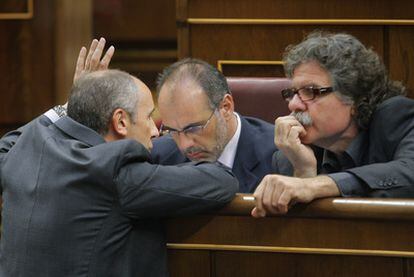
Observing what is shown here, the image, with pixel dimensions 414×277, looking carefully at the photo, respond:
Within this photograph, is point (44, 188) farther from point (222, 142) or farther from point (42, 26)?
point (42, 26)

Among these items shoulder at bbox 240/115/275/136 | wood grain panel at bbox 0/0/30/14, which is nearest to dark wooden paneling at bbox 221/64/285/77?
shoulder at bbox 240/115/275/136

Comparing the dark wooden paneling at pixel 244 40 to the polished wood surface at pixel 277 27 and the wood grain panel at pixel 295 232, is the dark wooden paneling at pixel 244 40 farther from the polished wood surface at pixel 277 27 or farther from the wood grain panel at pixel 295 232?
the wood grain panel at pixel 295 232

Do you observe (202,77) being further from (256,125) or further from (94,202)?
(94,202)

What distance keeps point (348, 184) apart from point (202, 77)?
16.9 inches

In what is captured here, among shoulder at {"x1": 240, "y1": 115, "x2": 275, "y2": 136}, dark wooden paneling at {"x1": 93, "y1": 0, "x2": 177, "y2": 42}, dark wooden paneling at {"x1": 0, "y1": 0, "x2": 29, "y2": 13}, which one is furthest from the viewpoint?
dark wooden paneling at {"x1": 93, "y1": 0, "x2": 177, "y2": 42}

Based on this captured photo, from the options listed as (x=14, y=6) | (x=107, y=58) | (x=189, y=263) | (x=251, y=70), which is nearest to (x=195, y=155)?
(x=107, y=58)

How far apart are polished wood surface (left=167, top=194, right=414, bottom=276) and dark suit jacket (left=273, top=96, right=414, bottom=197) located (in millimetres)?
110

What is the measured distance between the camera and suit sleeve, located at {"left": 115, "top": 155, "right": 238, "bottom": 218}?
1.16 metres

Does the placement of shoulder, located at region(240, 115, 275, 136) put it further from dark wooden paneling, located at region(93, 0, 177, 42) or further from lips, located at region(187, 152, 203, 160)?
dark wooden paneling, located at region(93, 0, 177, 42)

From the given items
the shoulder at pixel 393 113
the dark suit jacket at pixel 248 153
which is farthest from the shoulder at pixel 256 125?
the shoulder at pixel 393 113

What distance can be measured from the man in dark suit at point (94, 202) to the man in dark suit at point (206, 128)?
0.94 ft

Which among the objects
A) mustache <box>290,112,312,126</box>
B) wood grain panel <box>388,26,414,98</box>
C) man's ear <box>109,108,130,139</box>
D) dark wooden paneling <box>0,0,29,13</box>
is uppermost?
dark wooden paneling <box>0,0,29,13</box>

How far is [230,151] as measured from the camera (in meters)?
1.60

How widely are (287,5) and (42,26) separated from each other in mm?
1210
